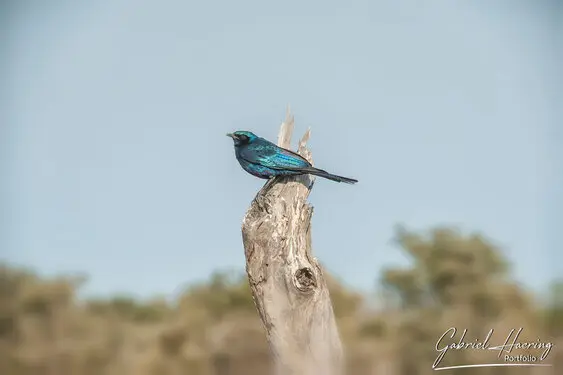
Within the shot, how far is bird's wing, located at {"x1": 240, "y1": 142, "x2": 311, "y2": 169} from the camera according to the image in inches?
322

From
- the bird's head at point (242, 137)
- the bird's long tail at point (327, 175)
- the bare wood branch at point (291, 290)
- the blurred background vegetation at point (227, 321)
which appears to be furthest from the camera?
the blurred background vegetation at point (227, 321)

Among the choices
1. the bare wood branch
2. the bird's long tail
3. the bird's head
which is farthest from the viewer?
the bird's head

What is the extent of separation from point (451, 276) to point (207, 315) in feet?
14.4

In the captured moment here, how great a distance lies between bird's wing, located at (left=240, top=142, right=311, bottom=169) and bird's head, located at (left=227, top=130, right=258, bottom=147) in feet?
0.52

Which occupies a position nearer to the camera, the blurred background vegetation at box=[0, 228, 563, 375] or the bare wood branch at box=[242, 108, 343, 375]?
the bare wood branch at box=[242, 108, 343, 375]

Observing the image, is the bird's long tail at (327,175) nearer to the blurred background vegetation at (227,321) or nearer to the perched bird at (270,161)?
the perched bird at (270,161)

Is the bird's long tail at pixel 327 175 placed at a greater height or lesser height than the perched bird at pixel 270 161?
lesser

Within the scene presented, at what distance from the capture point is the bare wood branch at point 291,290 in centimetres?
700

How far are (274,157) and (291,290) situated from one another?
5.40 ft

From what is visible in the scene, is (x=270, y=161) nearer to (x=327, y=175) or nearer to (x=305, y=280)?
(x=327, y=175)

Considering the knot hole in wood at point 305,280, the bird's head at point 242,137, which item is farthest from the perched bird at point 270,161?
the knot hole in wood at point 305,280

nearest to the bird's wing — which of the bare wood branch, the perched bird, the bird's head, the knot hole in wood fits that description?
the perched bird

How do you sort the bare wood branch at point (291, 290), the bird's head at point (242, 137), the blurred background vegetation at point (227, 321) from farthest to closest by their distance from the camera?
the blurred background vegetation at point (227, 321) < the bird's head at point (242, 137) < the bare wood branch at point (291, 290)

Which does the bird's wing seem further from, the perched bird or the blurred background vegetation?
the blurred background vegetation
